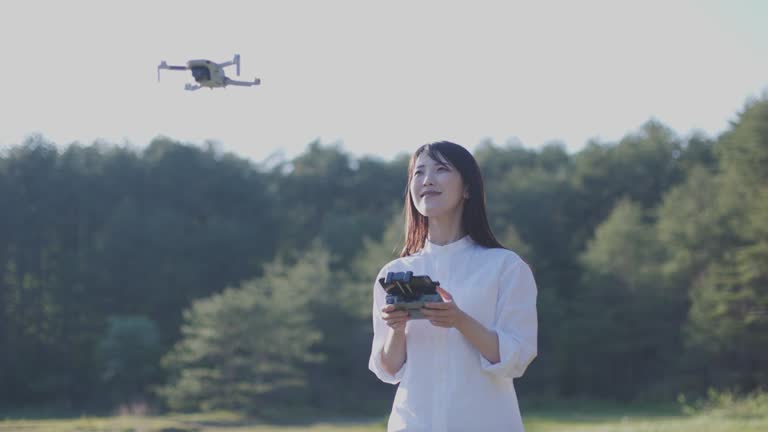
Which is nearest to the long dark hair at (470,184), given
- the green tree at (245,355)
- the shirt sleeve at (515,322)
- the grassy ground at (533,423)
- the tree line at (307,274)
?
the shirt sleeve at (515,322)

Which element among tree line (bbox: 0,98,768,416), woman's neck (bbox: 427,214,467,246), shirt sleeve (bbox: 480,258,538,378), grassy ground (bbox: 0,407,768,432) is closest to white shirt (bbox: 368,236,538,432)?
shirt sleeve (bbox: 480,258,538,378)

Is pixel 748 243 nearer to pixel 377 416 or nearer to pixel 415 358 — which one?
pixel 377 416

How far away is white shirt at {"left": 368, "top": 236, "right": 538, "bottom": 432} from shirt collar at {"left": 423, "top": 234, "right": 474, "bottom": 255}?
46 millimetres

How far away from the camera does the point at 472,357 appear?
115 inches

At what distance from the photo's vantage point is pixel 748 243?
39.0m

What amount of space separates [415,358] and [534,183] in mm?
46976

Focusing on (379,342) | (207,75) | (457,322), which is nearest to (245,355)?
(207,75)

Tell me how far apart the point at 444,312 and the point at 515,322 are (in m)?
0.30

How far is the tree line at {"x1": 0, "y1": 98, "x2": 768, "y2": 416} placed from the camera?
37.3 meters

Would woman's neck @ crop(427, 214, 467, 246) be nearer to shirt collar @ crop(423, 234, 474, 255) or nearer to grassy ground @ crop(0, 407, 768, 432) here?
shirt collar @ crop(423, 234, 474, 255)

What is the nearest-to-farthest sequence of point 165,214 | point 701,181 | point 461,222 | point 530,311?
1. point 530,311
2. point 461,222
3. point 701,181
4. point 165,214

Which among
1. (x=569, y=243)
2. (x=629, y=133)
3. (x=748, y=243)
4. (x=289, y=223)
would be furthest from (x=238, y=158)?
(x=748, y=243)

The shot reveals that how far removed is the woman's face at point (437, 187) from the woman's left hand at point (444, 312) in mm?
398

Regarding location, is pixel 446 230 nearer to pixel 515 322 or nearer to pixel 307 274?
pixel 515 322
